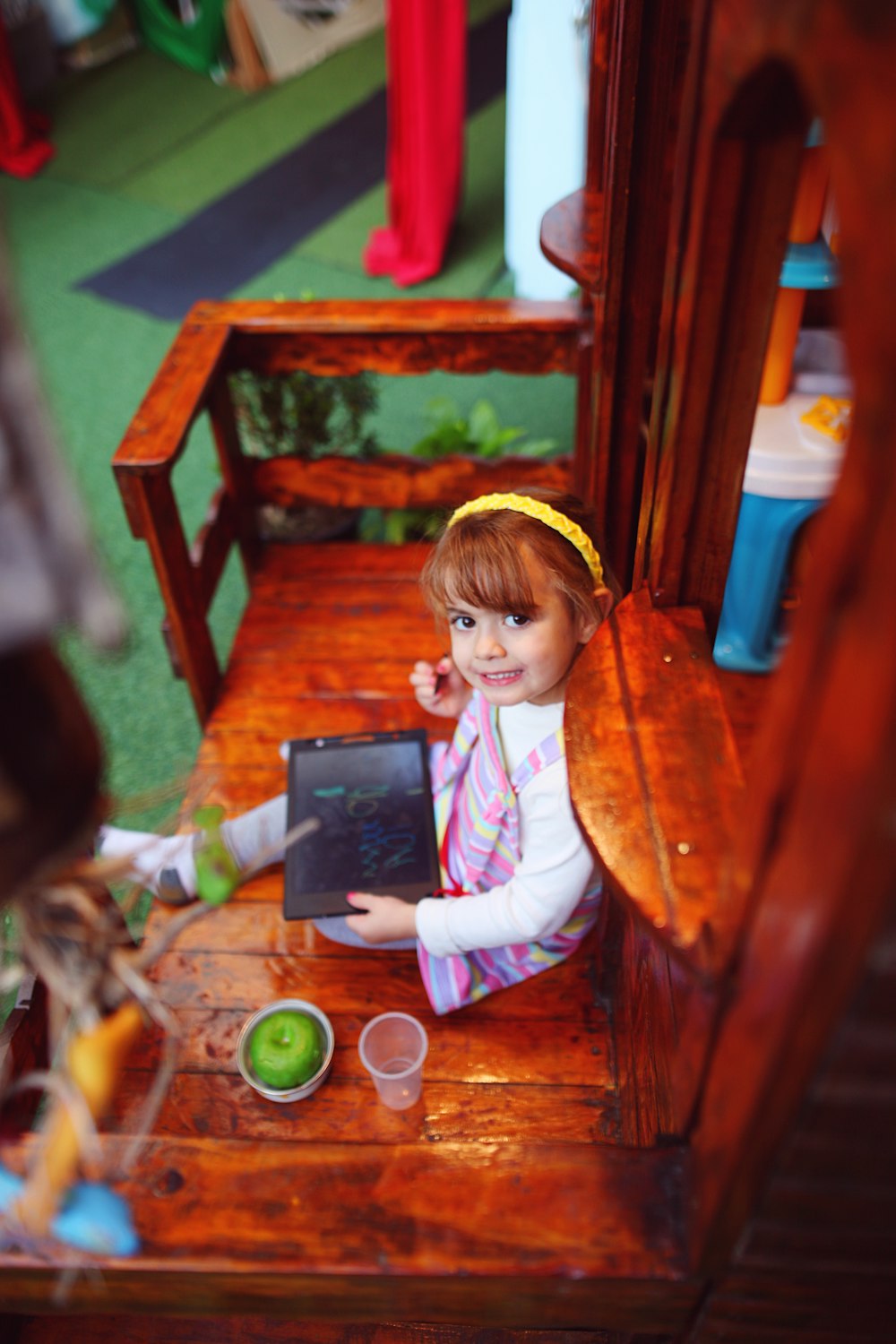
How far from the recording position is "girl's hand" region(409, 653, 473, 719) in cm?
182

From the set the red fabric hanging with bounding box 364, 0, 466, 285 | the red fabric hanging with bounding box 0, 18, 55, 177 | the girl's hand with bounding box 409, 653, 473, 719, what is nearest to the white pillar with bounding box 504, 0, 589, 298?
the red fabric hanging with bounding box 364, 0, 466, 285

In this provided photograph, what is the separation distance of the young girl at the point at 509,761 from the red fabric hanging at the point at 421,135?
2.81 meters

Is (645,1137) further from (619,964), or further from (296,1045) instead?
(296,1045)

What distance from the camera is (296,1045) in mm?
1414

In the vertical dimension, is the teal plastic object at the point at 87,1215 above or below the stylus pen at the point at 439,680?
above

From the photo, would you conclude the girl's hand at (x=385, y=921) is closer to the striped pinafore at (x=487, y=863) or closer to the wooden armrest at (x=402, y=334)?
the striped pinafore at (x=487, y=863)

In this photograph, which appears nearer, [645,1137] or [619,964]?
[645,1137]

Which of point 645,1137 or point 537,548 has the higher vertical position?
point 537,548

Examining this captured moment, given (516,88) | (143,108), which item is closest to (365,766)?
(516,88)

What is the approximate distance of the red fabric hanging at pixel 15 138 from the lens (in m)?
4.95

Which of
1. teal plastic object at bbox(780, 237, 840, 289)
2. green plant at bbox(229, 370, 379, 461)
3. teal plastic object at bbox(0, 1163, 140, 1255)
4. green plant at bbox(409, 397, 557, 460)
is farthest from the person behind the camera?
green plant at bbox(409, 397, 557, 460)

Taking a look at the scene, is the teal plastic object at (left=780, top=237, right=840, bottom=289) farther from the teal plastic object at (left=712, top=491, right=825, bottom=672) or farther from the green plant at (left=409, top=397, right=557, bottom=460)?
the green plant at (left=409, top=397, right=557, bottom=460)

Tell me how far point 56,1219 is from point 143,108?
624cm

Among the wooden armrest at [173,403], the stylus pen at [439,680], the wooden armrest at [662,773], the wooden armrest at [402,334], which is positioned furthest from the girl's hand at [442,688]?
the wooden armrest at [662,773]
